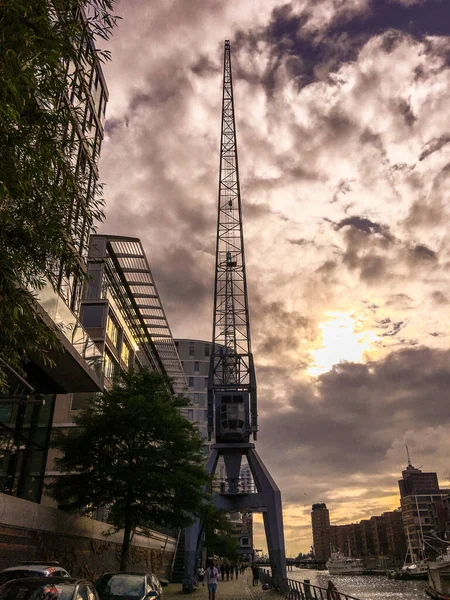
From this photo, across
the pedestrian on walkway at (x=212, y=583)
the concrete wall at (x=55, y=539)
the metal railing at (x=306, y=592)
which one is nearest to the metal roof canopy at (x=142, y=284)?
the concrete wall at (x=55, y=539)

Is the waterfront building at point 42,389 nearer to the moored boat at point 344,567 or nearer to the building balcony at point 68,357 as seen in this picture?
the building balcony at point 68,357

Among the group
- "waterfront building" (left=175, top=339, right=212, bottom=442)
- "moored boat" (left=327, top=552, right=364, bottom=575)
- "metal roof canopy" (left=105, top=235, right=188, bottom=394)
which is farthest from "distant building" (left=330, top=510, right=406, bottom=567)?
"metal roof canopy" (left=105, top=235, right=188, bottom=394)

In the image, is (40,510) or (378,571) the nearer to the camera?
(40,510)

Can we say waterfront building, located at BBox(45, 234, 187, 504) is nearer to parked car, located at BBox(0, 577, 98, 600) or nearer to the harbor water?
parked car, located at BBox(0, 577, 98, 600)

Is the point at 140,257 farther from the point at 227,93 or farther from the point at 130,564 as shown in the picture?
the point at 227,93

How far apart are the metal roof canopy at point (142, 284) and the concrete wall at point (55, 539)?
10.7 m

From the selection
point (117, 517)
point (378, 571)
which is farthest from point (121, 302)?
point (378, 571)

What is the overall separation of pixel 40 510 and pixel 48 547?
1590 millimetres

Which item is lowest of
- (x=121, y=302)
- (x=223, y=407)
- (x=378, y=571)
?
(x=378, y=571)

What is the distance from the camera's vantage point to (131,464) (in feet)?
71.6

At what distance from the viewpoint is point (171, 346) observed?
64.6 metres

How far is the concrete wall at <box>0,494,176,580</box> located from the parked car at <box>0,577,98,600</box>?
7045 mm

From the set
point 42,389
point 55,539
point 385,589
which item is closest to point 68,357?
point 42,389

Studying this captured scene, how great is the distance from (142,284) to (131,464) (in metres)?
27.2
